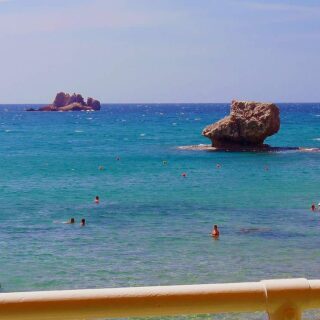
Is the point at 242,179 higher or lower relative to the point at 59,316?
lower

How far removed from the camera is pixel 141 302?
9.95 ft

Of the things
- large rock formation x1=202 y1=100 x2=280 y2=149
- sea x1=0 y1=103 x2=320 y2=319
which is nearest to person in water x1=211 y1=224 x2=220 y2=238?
sea x1=0 y1=103 x2=320 y2=319

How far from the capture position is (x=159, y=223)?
2912cm

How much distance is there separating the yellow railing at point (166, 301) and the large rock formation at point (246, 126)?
59.3 meters

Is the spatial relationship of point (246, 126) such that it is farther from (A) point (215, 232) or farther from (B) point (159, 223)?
(A) point (215, 232)

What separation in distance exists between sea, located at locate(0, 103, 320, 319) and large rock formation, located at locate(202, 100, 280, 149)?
155 inches

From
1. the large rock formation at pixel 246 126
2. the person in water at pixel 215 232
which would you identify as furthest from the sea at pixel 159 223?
the large rock formation at pixel 246 126

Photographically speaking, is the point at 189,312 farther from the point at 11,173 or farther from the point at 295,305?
the point at 11,173

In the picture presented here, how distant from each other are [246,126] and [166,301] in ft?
197

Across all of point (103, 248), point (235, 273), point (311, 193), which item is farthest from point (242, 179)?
point (235, 273)

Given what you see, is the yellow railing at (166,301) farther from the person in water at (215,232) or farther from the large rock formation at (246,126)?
the large rock formation at (246,126)

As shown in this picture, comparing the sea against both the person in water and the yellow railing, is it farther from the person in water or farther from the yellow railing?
the yellow railing

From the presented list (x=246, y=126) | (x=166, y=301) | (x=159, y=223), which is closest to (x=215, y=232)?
(x=159, y=223)

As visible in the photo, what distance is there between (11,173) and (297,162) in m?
21.7
